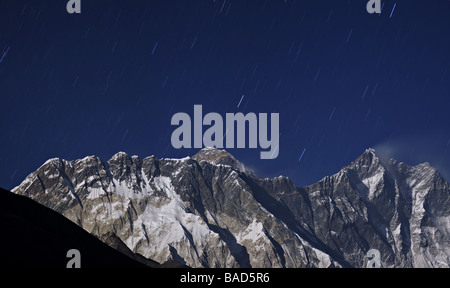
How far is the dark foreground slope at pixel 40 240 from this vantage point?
131750mm

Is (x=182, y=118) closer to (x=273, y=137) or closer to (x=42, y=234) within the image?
(x=273, y=137)

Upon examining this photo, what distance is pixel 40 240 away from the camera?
148 metres

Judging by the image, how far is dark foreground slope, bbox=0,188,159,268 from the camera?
5187 inches
